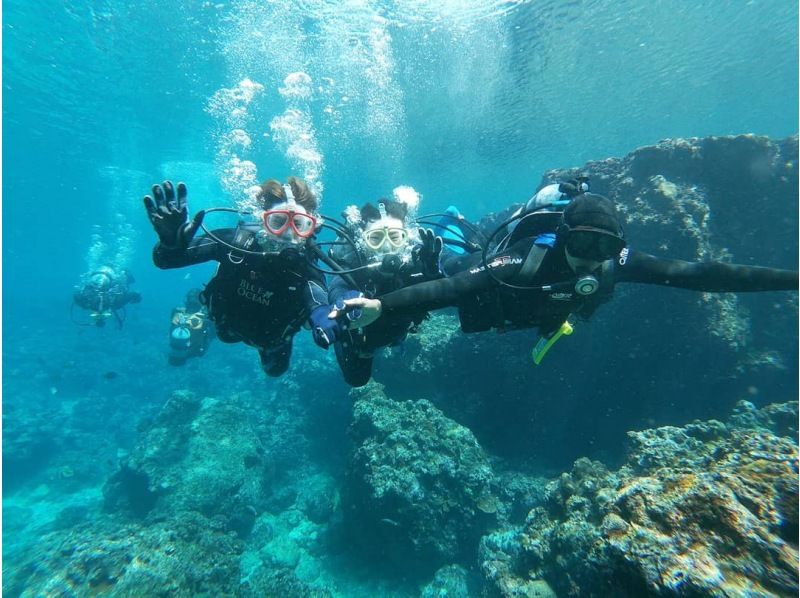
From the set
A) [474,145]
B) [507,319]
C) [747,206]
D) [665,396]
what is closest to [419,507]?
[507,319]

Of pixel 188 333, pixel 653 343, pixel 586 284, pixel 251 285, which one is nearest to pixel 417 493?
pixel 251 285

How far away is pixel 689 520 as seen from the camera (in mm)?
2637

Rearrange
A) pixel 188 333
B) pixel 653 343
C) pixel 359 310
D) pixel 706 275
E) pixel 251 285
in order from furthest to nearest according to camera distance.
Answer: pixel 188 333 → pixel 653 343 → pixel 251 285 → pixel 706 275 → pixel 359 310

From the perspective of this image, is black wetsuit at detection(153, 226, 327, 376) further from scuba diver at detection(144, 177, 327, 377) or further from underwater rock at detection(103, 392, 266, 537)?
underwater rock at detection(103, 392, 266, 537)

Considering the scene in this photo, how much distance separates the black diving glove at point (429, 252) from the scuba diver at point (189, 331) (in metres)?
11.0

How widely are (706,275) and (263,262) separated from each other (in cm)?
479

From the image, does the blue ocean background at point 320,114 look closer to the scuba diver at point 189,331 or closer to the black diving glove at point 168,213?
the scuba diver at point 189,331

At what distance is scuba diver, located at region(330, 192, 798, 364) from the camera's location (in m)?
3.12

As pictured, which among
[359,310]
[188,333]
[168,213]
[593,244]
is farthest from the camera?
[188,333]

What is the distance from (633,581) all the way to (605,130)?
40173mm

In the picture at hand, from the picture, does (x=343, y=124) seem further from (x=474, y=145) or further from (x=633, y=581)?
(x=633, y=581)

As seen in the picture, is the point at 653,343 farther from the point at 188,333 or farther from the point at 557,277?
the point at 188,333

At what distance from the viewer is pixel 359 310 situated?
9.68 feet

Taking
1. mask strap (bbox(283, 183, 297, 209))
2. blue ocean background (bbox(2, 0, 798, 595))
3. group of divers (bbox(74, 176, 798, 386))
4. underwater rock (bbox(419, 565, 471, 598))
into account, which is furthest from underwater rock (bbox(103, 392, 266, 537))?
mask strap (bbox(283, 183, 297, 209))
